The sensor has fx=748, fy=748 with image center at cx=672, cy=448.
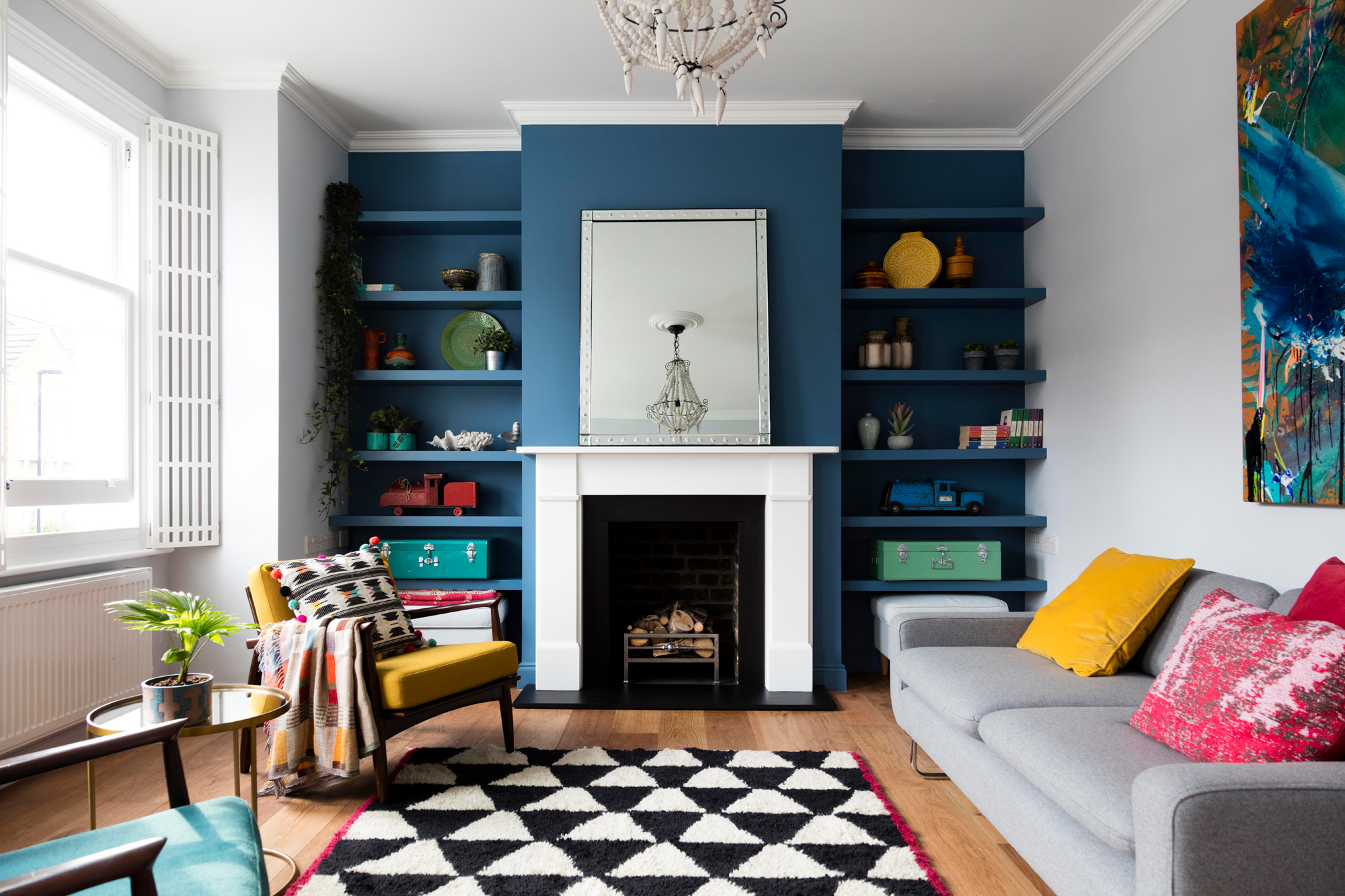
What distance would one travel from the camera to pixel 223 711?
2080 millimetres

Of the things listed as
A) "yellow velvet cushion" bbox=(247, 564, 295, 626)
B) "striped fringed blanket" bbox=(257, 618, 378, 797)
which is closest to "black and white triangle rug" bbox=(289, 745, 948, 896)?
"striped fringed blanket" bbox=(257, 618, 378, 797)

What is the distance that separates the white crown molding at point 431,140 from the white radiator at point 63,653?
262 centimetres

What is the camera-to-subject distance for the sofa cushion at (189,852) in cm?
134

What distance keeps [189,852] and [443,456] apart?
2.77 metres

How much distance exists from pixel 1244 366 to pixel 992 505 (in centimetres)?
194

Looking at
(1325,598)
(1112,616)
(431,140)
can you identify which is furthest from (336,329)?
(1325,598)

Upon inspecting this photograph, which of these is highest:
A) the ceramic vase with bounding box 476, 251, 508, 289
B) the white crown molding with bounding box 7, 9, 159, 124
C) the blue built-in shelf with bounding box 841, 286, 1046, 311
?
the white crown molding with bounding box 7, 9, 159, 124

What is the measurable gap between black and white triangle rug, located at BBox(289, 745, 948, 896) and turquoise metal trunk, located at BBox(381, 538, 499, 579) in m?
1.25

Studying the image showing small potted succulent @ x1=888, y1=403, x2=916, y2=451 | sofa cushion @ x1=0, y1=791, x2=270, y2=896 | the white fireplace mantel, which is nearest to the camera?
sofa cushion @ x1=0, y1=791, x2=270, y2=896

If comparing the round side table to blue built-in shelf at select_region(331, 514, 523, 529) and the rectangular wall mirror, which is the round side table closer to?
blue built-in shelf at select_region(331, 514, 523, 529)

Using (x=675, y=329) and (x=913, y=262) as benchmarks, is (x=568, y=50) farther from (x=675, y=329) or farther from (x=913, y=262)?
(x=913, y=262)

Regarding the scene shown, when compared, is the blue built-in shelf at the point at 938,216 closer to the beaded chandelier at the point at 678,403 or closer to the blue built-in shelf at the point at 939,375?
the blue built-in shelf at the point at 939,375

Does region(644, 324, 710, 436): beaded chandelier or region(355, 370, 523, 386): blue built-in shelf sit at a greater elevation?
region(355, 370, 523, 386): blue built-in shelf

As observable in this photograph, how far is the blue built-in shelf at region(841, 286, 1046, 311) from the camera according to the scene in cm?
408
